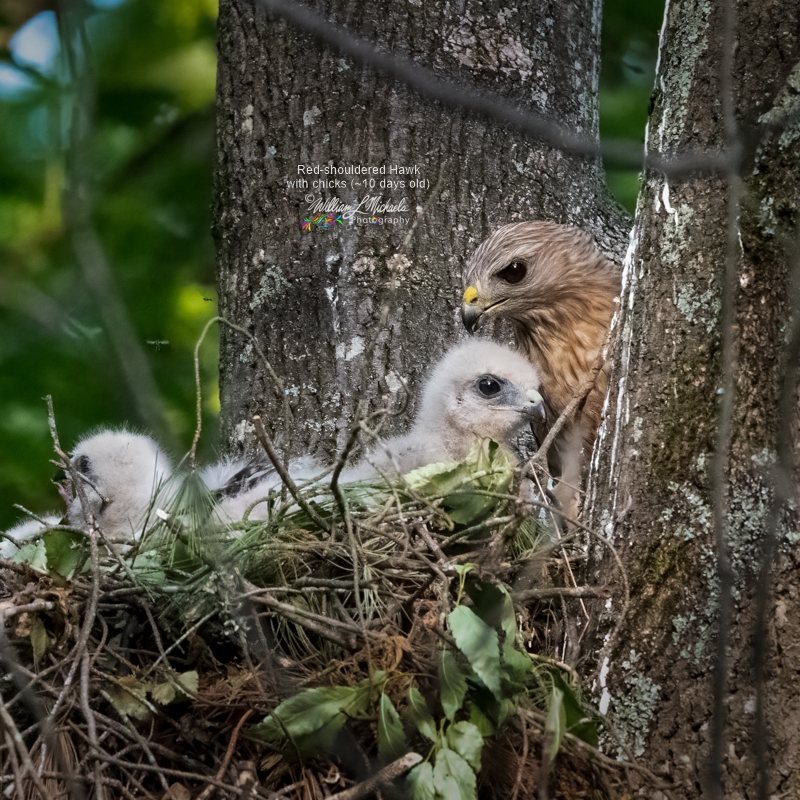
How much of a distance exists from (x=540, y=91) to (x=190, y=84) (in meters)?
1.72

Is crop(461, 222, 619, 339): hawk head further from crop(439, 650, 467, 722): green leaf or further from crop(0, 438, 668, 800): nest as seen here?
crop(439, 650, 467, 722): green leaf

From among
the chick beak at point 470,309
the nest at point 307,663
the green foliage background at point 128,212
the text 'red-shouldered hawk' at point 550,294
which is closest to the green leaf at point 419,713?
the nest at point 307,663

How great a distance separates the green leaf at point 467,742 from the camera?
1.80 m

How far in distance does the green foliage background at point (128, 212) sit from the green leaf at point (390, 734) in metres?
1.99

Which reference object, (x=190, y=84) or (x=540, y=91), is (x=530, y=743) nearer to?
(x=540, y=91)

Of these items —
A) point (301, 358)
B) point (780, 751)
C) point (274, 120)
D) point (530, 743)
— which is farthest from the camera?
point (274, 120)

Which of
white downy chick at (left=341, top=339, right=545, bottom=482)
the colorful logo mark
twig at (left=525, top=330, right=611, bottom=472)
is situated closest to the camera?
twig at (left=525, top=330, right=611, bottom=472)

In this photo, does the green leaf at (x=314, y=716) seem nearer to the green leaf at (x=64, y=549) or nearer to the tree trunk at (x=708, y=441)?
the tree trunk at (x=708, y=441)

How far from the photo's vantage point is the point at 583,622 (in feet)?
6.77

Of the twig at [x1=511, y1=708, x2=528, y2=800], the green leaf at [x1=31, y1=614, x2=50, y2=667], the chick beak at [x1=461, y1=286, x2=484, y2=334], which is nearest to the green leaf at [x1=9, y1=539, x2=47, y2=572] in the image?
the green leaf at [x1=31, y1=614, x2=50, y2=667]

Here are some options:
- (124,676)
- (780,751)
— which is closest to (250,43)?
(124,676)

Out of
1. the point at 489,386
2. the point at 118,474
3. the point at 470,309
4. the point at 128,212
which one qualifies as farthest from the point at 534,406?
the point at 128,212

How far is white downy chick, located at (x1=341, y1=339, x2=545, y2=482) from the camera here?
10.1ft

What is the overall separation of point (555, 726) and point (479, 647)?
19 centimetres
